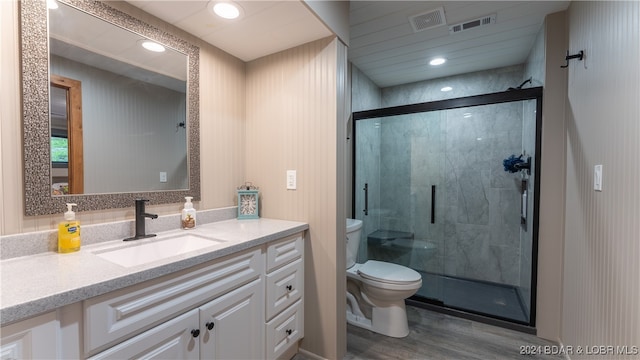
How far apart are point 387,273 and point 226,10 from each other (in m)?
2.03

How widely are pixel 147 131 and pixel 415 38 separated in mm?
2090

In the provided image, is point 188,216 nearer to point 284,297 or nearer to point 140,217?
point 140,217

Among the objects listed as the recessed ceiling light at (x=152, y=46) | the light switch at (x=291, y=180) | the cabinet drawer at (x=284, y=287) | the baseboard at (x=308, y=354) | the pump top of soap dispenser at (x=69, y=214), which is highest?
the recessed ceiling light at (x=152, y=46)

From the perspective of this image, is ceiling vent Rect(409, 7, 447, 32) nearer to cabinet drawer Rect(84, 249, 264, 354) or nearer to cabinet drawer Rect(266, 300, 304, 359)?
cabinet drawer Rect(84, 249, 264, 354)

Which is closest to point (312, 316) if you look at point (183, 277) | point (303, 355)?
point (303, 355)

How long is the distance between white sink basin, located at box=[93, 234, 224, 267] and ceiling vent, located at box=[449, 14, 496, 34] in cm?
224

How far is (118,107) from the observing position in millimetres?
1336

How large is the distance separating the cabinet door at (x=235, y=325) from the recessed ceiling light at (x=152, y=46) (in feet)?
4.43

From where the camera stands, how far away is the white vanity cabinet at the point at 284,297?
1.44 metres

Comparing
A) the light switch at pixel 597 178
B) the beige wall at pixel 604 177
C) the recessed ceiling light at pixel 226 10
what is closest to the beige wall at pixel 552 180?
the beige wall at pixel 604 177

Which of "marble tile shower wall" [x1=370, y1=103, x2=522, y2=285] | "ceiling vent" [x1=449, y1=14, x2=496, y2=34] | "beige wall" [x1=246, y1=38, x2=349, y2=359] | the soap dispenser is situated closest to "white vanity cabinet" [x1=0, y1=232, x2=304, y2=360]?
"beige wall" [x1=246, y1=38, x2=349, y2=359]

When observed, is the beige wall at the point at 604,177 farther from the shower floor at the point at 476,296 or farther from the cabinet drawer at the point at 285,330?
the cabinet drawer at the point at 285,330

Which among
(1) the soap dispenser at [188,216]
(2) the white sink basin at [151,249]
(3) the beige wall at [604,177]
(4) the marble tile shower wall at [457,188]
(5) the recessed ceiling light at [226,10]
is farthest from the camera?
(4) the marble tile shower wall at [457,188]

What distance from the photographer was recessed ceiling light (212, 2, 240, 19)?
1.36 meters
